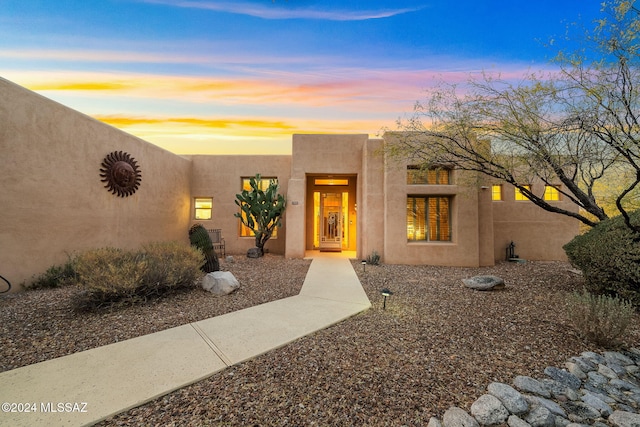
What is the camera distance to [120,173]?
7.61 m

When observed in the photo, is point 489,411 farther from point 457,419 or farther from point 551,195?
point 551,195

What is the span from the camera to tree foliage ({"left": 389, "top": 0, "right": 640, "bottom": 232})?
4410mm

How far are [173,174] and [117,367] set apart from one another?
9296 millimetres

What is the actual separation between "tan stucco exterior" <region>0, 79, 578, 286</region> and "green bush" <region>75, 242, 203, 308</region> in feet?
7.79

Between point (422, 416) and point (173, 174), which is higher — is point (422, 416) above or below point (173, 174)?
below

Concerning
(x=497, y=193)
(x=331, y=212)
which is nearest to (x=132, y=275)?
(x=331, y=212)

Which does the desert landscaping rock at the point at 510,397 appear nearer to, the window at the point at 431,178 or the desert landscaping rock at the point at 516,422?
the desert landscaping rock at the point at 516,422

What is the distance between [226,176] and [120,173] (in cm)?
421

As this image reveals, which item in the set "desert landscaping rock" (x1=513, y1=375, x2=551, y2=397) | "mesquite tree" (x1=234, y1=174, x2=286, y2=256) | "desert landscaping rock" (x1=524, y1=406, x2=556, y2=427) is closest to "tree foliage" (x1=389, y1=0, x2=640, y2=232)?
"desert landscaping rock" (x1=513, y1=375, x2=551, y2=397)

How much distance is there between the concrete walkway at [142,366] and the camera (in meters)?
1.94

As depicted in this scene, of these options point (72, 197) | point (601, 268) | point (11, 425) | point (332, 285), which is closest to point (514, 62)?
point (601, 268)

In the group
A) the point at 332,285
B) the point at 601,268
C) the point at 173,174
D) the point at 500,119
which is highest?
the point at 500,119

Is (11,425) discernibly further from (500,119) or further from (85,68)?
(500,119)

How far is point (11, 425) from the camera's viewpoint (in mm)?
1781
